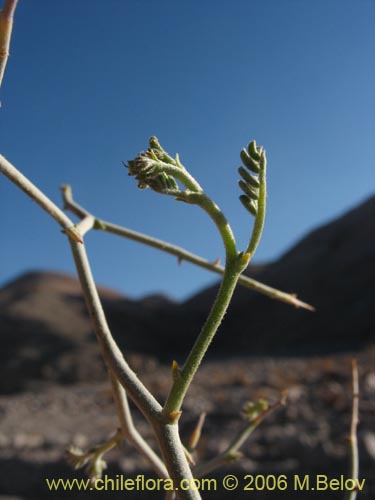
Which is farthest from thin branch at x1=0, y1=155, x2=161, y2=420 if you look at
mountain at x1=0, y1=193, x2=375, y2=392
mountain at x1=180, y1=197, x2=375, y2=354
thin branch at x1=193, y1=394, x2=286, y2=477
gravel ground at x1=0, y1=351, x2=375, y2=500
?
mountain at x1=180, y1=197, x2=375, y2=354

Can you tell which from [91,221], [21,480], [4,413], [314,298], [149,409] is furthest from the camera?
[314,298]

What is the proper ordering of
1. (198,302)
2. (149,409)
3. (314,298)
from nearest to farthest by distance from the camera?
(149,409)
(314,298)
(198,302)

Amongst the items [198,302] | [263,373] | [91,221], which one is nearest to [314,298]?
[198,302]

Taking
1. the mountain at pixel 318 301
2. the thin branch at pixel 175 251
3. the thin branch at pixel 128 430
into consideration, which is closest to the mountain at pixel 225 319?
the mountain at pixel 318 301

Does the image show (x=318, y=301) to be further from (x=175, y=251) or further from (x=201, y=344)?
(x=201, y=344)

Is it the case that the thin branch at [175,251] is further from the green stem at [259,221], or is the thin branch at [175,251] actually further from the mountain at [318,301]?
the mountain at [318,301]

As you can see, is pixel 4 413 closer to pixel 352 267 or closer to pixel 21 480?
pixel 21 480
